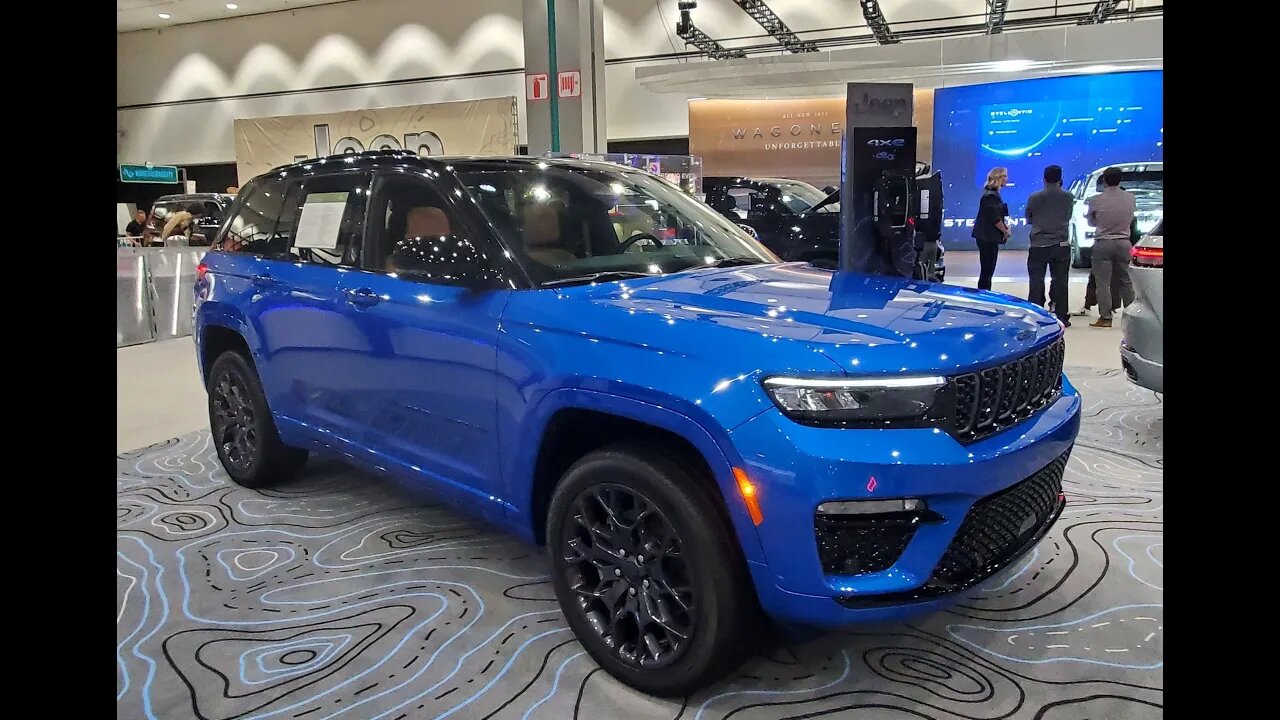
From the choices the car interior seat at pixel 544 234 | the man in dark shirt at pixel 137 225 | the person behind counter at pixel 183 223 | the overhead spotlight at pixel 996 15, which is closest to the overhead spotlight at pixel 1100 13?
the overhead spotlight at pixel 996 15

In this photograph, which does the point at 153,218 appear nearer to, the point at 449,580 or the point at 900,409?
the point at 449,580

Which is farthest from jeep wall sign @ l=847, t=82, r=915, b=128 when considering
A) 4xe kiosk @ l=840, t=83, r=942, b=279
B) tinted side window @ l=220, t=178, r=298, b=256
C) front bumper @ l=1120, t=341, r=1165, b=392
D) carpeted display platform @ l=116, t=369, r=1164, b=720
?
tinted side window @ l=220, t=178, r=298, b=256

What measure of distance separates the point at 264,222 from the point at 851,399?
2.91 metres

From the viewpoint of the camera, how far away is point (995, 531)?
7.06ft

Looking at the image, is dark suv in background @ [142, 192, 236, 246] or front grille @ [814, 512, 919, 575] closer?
front grille @ [814, 512, 919, 575]

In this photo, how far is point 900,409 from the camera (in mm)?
1961

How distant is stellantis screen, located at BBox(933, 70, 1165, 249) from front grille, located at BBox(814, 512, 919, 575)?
44.1 ft

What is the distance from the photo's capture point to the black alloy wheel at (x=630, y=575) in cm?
217

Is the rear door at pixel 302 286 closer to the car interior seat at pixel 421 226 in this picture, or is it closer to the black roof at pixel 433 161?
the black roof at pixel 433 161

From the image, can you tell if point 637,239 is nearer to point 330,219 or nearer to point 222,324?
point 330,219

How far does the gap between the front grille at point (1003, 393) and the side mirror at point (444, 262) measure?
1399mm

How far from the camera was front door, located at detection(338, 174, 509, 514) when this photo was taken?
262 centimetres

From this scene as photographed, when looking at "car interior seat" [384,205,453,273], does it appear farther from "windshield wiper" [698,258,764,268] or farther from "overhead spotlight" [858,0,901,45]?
"overhead spotlight" [858,0,901,45]
